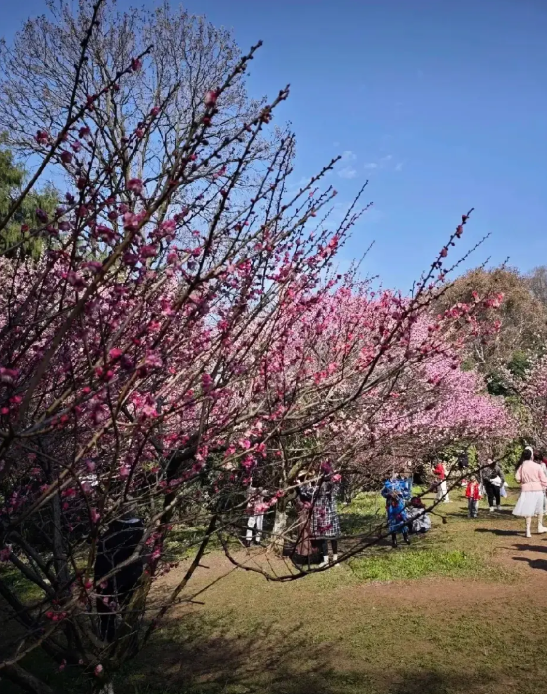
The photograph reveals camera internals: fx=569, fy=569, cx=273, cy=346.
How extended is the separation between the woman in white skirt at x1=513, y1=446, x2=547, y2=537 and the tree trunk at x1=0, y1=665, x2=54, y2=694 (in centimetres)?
896

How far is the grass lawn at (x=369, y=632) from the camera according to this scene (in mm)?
5609

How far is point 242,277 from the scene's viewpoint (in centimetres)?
327

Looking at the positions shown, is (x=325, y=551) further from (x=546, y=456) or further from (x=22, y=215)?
(x=22, y=215)

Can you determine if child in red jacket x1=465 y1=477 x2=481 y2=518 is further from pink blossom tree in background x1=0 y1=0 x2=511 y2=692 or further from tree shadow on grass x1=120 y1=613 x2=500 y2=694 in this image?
pink blossom tree in background x1=0 y1=0 x2=511 y2=692

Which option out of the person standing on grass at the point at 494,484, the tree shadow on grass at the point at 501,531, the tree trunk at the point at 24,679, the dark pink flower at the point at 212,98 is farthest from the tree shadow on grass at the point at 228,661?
the person standing on grass at the point at 494,484

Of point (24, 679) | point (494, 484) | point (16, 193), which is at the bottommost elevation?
point (24, 679)

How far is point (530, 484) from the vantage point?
10570mm

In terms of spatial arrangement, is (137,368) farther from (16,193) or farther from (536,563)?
(16,193)

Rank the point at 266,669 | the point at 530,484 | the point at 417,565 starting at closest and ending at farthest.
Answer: the point at 266,669 < the point at 417,565 < the point at 530,484

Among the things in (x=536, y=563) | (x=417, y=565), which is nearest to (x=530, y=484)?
(x=536, y=563)

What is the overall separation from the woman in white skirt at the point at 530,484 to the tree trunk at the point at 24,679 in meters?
8.96

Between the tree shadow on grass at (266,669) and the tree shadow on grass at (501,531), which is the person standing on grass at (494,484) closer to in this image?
the tree shadow on grass at (501,531)

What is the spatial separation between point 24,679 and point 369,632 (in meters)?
4.62

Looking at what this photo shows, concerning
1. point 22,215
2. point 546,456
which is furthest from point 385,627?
point 22,215
